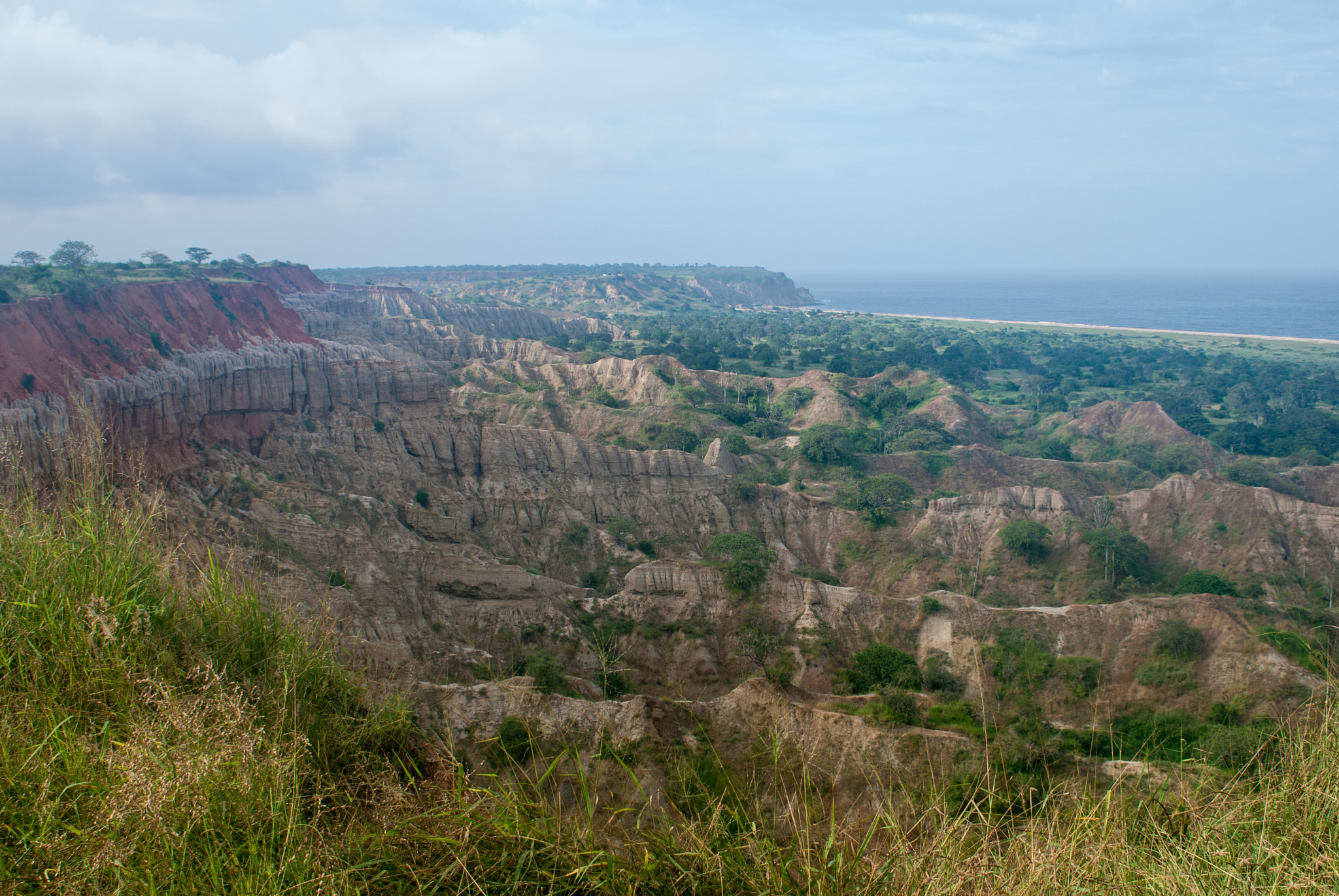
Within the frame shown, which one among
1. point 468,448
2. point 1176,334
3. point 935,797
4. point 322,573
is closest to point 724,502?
point 468,448

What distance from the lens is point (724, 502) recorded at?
42.1 metres

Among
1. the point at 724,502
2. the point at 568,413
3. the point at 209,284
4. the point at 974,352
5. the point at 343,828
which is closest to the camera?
the point at 343,828

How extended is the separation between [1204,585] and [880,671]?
1938 cm

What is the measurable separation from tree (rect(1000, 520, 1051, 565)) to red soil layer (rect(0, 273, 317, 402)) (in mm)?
40066

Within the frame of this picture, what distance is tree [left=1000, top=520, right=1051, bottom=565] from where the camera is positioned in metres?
37.3

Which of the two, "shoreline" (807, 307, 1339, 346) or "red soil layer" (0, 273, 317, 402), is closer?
"red soil layer" (0, 273, 317, 402)

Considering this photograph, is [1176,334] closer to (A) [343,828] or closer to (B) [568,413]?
(B) [568,413]

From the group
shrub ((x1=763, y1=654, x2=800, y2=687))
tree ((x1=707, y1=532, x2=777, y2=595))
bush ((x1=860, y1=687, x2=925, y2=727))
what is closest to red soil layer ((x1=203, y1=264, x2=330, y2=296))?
A: tree ((x1=707, y1=532, x2=777, y2=595))

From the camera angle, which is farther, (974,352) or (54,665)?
(974,352)

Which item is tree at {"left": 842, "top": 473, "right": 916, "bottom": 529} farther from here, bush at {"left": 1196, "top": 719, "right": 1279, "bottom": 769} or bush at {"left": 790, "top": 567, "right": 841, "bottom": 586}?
bush at {"left": 1196, "top": 719, "right": 1279, "bottom": 769}

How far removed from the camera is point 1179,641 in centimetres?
2434

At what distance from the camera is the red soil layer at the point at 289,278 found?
280 ft

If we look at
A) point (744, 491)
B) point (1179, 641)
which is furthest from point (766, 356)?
point (1179, 641)

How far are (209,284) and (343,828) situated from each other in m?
67.0
